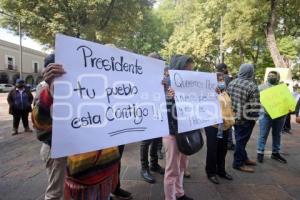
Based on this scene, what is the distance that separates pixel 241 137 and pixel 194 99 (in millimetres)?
1994

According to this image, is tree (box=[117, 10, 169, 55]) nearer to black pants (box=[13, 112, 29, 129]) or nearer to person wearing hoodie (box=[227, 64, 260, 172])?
black pants (box=[13, 112, 29, 129])

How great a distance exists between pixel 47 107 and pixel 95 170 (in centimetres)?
A: 60

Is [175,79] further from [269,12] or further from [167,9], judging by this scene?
[167,9]

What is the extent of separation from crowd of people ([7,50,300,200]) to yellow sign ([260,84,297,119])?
176mm

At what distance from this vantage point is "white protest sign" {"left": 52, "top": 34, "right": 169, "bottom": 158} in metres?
2.07

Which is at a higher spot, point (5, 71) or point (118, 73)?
point (5, 71)

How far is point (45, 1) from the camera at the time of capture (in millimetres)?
17672

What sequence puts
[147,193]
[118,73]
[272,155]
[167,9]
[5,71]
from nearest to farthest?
[118,73] < [147,193] < [272,155] < [167,9] < [5,71]

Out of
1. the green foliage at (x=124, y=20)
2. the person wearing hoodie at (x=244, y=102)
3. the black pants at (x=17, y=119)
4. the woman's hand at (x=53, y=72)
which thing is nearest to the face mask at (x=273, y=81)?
the person wearing hoodie at (x=244, y=102)

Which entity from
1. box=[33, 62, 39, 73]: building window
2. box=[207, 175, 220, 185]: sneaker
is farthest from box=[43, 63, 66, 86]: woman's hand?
box=[33, 62, 39, 73]: building window

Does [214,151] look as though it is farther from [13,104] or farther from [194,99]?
[13,104]

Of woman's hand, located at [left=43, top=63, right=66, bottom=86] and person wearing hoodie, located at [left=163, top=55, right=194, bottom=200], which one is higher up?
woman's hand, located at [left=43, top=63, right=66, bottom=86]

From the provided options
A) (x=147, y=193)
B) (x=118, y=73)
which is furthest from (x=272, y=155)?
(x=118, y=73)

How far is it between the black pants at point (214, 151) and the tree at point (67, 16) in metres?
14.1
